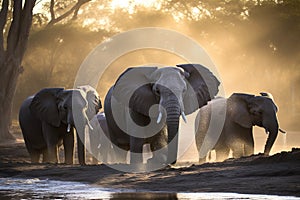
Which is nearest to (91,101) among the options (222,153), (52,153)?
(52,153)

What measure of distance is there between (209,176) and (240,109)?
16.9 feet

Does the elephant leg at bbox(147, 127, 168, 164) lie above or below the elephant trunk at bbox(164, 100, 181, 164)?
below

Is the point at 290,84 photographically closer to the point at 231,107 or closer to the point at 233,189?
the point at 231,107

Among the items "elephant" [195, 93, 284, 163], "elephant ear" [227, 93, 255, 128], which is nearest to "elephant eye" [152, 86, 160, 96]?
"elephant" [195, 93, 284, 163]

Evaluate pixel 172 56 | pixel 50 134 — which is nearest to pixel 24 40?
pixel 50 134

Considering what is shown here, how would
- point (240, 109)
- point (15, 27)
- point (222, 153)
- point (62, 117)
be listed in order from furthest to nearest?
point (15, 27), point (222, 153), point (62, 117), point (240, 109)

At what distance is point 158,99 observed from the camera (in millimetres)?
12445

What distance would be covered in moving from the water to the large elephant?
1495 millimetres

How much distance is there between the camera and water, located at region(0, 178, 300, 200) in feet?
30.5

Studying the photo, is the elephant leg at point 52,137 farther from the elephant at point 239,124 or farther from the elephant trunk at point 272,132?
the elephant trunk at point 272,132

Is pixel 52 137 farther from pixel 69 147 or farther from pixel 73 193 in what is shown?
pixel 73 193

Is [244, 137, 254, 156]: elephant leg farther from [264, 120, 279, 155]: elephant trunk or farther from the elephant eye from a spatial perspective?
the elephant eye

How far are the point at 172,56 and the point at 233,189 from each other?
1660 inches

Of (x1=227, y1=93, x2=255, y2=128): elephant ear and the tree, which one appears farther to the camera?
the tree
